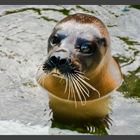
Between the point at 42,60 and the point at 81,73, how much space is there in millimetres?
1621

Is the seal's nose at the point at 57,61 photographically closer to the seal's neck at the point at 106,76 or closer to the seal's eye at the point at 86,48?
the seal's eye at the point at 86,48

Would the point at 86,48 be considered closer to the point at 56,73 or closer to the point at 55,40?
the point at 55,40

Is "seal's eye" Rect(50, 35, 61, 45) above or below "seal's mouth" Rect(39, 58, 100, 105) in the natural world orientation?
above

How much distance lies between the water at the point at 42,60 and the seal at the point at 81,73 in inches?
6.8

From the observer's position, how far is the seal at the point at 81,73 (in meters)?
7.66

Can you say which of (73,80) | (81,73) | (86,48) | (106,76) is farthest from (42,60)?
(73,80)

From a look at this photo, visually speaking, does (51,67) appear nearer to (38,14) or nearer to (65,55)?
(65,55)

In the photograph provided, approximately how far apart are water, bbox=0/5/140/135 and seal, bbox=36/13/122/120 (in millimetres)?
173

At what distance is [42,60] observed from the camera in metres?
9.19

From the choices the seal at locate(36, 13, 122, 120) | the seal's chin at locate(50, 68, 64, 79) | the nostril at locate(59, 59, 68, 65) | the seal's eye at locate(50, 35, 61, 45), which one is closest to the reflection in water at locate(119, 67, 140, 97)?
the seal at locate(36, 13, 122, 120)

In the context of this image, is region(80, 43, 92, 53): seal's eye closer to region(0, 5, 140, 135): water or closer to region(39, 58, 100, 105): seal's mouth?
region(39, 58, 100, 105): seal's mouth

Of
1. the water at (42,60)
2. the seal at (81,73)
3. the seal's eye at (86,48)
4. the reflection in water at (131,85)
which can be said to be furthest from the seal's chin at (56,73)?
the reflection in water at (131,85)

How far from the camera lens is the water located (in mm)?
7977

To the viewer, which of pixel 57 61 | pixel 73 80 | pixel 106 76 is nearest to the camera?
pixel 57 61
